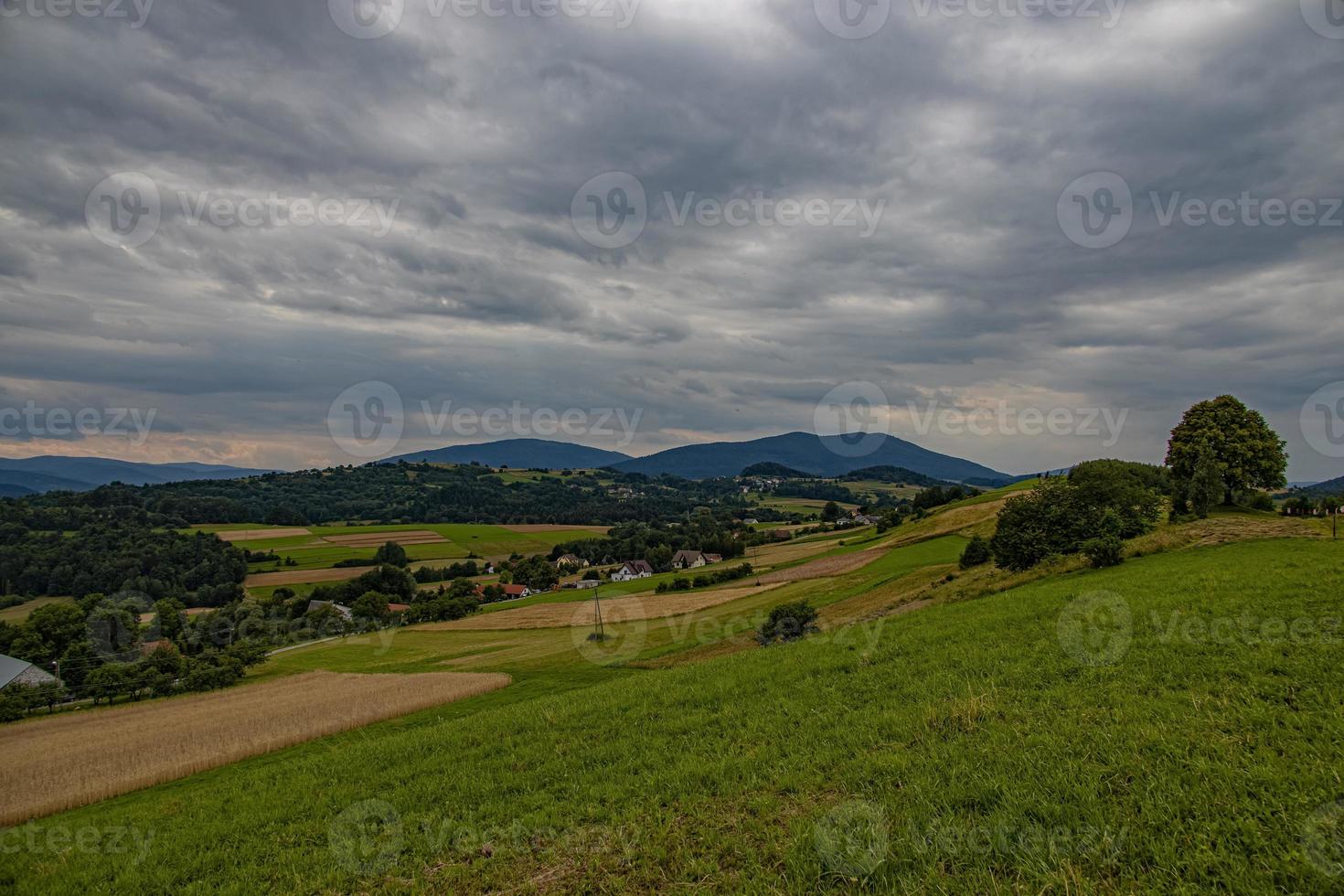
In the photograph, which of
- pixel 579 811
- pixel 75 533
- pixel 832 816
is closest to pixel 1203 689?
pixel 832 816

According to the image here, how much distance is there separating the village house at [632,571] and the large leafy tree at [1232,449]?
283 feet

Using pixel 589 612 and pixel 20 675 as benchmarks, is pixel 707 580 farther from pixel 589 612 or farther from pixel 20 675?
pixel 20 675

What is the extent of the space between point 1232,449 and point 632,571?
301ft

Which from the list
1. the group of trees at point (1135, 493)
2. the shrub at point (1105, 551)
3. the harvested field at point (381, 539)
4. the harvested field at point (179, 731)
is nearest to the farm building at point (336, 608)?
the harvested field at point (381, 539)

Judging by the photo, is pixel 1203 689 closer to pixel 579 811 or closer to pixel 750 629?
pixel 579 811

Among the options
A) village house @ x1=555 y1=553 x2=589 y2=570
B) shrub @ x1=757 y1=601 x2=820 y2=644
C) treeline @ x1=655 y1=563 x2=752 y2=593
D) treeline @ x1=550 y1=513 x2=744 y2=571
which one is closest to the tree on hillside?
treeline @ x1=550 y1=513 x2=744 y2=571

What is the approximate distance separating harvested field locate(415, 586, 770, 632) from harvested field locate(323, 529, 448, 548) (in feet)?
176

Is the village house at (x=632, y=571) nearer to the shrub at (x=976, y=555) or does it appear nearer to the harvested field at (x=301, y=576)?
the harvested field at (x=301, y=576)

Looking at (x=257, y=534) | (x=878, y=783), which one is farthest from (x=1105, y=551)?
(x=257, y=534)

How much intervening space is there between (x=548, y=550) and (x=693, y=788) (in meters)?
125

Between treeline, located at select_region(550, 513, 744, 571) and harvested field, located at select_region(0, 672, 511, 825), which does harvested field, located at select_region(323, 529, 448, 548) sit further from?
harvested field, located at select_region(0, 672, 511, 825)

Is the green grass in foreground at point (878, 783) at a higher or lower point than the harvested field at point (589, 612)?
higher

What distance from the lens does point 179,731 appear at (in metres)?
31.1

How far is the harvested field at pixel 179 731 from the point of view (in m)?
22.9
